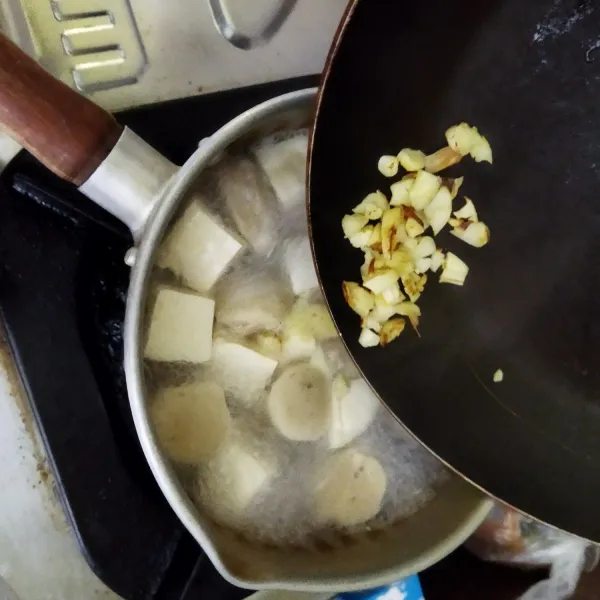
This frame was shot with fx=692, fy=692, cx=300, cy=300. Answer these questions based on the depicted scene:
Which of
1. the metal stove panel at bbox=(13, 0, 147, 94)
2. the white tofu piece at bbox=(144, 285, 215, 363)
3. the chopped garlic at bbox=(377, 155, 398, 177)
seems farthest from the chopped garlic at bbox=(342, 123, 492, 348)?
the metal stove panel at bbox=(13, 0, 147, 94)

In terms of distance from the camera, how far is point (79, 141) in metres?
0.43

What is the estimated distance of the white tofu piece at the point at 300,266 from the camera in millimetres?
589

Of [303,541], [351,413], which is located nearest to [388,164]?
[351,413]

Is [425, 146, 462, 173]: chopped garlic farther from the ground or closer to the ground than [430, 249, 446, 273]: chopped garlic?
farther from the ground

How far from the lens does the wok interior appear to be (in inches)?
20.3

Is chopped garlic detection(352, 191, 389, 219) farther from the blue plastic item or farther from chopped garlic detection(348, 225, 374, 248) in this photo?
the blue plastic item

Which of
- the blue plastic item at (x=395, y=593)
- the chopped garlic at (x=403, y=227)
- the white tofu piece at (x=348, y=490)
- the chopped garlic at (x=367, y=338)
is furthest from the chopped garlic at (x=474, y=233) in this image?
the blue plastic item at (x=395, y=593)

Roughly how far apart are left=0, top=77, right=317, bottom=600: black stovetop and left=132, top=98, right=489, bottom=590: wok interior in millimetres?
36

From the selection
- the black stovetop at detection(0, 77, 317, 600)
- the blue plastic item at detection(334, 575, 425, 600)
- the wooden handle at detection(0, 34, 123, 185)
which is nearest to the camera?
the wooden handle at detection(0, 34, 123, 185)

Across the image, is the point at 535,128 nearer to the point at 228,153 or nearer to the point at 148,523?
the point at 228,153

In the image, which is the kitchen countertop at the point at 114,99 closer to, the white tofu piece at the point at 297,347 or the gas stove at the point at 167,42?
the gas stove at the point at 167,42

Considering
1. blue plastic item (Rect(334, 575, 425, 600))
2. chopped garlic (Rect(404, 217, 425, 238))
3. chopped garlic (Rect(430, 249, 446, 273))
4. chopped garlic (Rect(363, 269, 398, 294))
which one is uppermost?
chopped garlic (Rect(404, 217, 425, 238))

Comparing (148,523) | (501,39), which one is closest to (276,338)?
(148,523)

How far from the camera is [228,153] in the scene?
0.56 m
